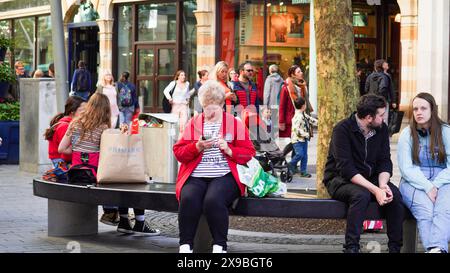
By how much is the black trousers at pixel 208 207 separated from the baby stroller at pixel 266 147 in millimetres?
6594

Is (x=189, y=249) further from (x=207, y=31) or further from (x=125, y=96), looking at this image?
(x=207, y=31)

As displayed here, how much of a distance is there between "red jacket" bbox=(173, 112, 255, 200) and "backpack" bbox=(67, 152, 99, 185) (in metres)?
1.41

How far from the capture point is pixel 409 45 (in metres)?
24.0

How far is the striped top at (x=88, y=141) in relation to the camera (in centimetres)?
957

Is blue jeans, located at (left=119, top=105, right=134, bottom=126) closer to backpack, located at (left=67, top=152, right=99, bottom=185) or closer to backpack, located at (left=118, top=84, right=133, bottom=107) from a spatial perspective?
backpack, located at (left=118, top=84, right=133, bottom=107)

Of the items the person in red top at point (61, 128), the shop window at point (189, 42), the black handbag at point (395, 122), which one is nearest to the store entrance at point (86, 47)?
the shop window at point (189, 42)

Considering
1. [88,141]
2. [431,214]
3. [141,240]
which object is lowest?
[141,240]

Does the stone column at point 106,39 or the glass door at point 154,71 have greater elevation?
the stone column at point 106,39

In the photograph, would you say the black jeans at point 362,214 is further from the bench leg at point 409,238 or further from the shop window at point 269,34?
the shop window at point 269,34

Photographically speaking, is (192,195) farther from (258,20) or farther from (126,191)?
(258,20)

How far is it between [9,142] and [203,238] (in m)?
9.88

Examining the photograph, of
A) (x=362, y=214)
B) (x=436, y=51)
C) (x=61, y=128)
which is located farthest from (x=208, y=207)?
(x=436, y=51)

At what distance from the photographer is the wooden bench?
8.34 metres

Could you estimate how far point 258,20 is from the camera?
28.9 meters
